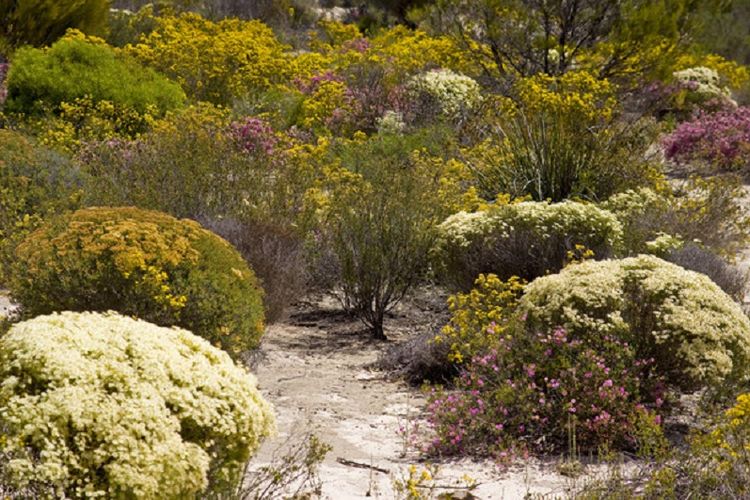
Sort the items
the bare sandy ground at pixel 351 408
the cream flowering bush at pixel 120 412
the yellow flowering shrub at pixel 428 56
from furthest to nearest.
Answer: the yellow flowering shrub at pixel 428 56 < the bare sandy ground at pixel 351 408 < the cream flowering bush at pixel 120 412

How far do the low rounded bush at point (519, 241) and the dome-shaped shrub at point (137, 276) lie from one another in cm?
248

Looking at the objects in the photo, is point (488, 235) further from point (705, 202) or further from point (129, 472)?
point (129, 472)

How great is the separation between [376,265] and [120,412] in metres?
4.96

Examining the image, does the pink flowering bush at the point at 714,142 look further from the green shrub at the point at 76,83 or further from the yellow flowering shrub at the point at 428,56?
the green shrub at the point at 76,83

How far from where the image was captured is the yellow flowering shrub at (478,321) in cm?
664

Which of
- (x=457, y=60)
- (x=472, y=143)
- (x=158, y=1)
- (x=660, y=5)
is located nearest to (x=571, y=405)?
(x=472, y=143)

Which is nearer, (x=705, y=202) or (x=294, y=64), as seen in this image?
(x=705, y=202)

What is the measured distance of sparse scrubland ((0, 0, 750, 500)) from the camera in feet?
13.7

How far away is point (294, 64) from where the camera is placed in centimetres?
1767

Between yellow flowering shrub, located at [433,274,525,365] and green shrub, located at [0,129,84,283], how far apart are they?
332 centimetres

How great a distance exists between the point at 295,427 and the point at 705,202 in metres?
6.40

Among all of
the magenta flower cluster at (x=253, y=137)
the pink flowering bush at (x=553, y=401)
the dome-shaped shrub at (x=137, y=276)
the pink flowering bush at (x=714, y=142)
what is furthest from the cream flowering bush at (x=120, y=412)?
the pink flowering bush at (x=714, y=142)

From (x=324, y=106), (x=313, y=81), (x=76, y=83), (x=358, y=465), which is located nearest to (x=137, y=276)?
(x=358, y=465)

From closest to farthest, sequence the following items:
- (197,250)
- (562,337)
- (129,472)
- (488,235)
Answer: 1. (129,472)
2. (562,337)
3. (197,250)
4. (488,235)
